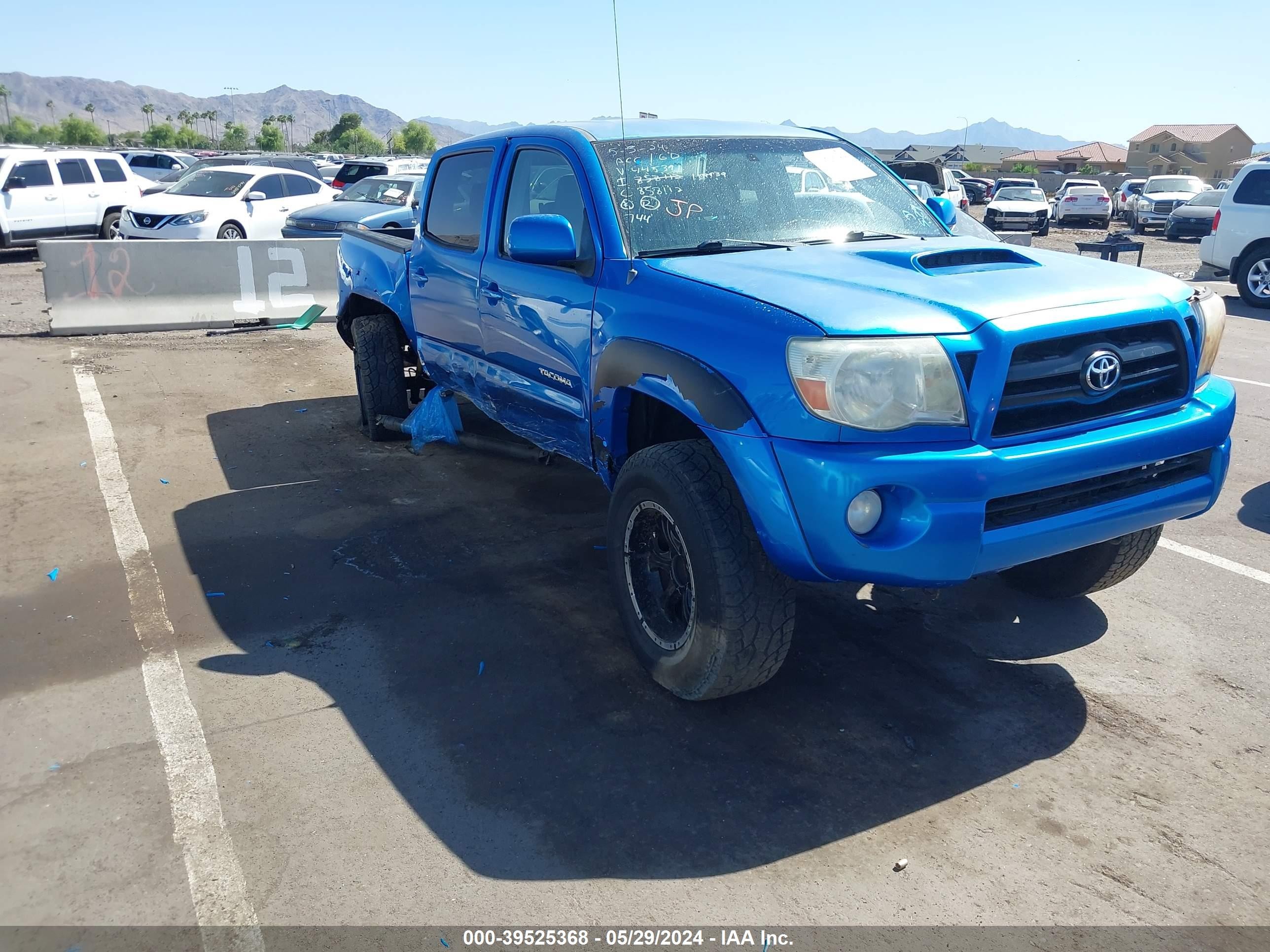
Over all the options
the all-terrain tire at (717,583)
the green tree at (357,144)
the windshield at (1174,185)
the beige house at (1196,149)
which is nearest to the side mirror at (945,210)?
the all-terrain tire at (717,583)

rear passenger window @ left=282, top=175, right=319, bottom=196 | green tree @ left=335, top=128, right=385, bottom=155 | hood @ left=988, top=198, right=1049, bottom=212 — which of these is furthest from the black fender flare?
green tree @ left=335, top=128, right=385, bottom=155

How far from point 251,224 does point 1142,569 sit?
587 inches

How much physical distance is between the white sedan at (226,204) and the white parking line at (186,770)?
1122 cm

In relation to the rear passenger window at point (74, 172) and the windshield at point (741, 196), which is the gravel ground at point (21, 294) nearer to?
the rear passenger window at point (74, 172)

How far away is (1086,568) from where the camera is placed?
413cm

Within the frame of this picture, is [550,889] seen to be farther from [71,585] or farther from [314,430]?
[314,430]

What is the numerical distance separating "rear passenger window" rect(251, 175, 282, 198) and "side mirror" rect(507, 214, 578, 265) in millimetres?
14325

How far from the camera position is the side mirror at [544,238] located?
3.76 meters

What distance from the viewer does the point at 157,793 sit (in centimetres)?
309

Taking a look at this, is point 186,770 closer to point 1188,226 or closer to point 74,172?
point 74,172

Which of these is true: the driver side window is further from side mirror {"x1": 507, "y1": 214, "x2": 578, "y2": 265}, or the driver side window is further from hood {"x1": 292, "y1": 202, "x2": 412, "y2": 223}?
hood {"x1": 292, "y1": 202, "x2": 412, "y2": 223}

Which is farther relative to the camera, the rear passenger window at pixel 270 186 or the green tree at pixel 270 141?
the green tree at pixel 270 141

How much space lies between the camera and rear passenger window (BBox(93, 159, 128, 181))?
61.6ft

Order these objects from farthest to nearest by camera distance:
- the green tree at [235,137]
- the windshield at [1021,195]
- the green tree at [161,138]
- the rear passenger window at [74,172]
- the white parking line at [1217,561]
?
the green tree at [235,137]
the green tree at [161,138]
the windshield at [1021,195]
the rear passenger window at [74,172]
the white parking line at [1217,561]
